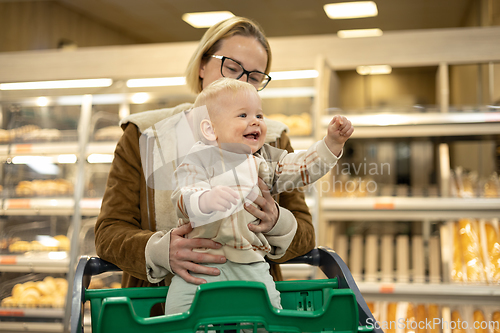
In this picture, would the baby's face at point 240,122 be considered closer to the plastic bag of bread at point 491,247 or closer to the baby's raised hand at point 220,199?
the baby's raised hand at point 220,199

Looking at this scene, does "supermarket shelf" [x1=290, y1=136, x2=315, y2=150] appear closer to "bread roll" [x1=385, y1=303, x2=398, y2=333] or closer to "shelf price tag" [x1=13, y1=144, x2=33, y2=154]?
"bread roll" [x1=385, y1=303, x2=398, y2=333]

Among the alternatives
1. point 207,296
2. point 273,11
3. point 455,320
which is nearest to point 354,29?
point 273,11

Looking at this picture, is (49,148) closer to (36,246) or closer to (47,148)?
(47,148)

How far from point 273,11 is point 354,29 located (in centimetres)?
130

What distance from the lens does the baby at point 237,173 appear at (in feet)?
2.75

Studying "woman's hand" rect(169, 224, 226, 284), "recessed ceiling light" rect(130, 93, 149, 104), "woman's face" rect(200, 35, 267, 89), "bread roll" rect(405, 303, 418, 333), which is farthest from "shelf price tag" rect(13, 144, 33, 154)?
"bread roll" rect(405, 303, 418, 333)

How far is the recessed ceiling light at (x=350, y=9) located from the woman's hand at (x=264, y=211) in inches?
173

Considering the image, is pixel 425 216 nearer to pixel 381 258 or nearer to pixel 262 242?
pixel 381 258

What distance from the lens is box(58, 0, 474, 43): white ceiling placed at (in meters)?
4.86

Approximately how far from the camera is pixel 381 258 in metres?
2.75

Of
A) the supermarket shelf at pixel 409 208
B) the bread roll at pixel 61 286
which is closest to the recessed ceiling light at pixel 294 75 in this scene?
the supermarket shelf at pixel 409 208

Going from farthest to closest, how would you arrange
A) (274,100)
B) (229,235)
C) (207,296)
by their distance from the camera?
(274,100), (229,235), (207,296)

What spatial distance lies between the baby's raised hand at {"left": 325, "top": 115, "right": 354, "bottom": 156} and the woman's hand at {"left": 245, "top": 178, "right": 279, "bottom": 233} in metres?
0.18

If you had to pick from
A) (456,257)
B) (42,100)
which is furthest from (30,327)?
(456,257)
